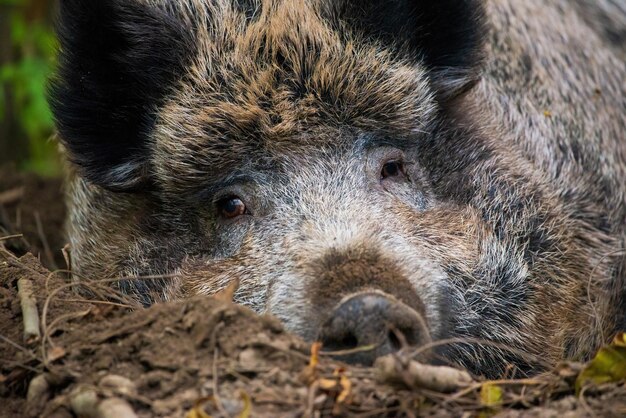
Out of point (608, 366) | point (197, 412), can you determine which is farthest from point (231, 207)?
point (608, 366)

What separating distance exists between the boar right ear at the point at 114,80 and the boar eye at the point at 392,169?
1.06 meters

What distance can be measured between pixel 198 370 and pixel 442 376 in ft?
2.71

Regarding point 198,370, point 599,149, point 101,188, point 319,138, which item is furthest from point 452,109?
point 198,370

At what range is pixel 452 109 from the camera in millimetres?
5074

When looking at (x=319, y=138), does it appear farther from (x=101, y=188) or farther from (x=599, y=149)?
(x=599, y=149)

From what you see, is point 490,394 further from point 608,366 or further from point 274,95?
point 274,95

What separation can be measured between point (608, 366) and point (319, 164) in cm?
160

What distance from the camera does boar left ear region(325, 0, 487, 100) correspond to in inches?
184

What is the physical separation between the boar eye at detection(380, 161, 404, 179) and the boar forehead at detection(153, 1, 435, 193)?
131 mm

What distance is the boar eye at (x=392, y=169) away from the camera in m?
4.63

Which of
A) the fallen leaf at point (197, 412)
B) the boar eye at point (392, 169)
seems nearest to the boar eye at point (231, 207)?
the boar eye at point (392, 169)

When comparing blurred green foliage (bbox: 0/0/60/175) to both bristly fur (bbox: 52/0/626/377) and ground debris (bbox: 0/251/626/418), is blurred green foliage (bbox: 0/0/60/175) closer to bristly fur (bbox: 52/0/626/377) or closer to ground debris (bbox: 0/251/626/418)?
bristly fur (bbox: 52/0/626/377)

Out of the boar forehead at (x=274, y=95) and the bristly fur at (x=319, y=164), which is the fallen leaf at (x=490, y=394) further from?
the boar forehead at (x=274, y=95)

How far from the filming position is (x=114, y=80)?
4801mm
